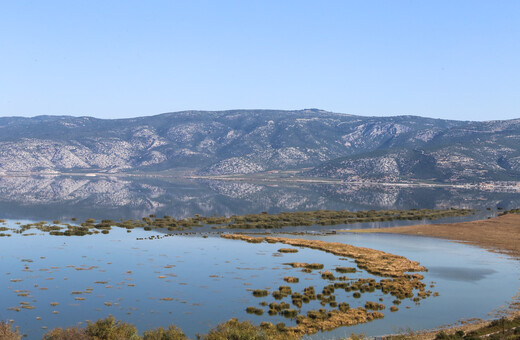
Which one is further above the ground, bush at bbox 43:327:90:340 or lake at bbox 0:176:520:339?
bush at bbox 43:327:90:340

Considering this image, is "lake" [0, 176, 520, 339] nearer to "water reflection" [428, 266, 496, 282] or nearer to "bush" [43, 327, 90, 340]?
"water reflection" [428, 266, 496, 282]

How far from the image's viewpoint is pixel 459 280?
6600 cm

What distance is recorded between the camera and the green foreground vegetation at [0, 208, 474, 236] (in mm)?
105875

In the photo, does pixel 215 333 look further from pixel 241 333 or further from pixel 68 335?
pixel 68 335

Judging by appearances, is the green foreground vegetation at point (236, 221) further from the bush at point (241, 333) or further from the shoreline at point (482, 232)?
the bush at point (241, 333)

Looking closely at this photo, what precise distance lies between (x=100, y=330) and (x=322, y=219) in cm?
9788

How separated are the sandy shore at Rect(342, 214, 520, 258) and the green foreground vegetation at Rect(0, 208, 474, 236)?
50.5 ft

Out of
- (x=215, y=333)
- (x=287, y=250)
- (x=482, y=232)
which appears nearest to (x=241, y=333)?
(x=215, y=333)

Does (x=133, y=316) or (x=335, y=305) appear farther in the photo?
(x=335, y=305)

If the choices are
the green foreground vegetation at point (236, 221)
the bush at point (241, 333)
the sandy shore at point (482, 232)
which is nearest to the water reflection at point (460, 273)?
the sandy shore at point (482, 232)

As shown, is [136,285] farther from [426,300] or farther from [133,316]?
[426,300]

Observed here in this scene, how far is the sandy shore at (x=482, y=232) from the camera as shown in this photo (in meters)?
96.3

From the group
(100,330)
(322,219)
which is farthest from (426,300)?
(322,219)

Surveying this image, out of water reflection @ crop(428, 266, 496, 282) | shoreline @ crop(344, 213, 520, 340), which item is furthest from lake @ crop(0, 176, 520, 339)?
shoreline @ crop(344, 213, 520, 340)
